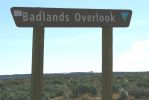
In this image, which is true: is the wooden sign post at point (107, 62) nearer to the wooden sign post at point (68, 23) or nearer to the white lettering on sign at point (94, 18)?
the wooden sign post at point (68, 23)

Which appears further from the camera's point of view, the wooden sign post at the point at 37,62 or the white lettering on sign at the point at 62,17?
the white lettering on sign at the point at 62,17

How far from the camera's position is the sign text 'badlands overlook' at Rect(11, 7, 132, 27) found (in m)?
9.38

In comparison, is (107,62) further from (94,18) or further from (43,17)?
(43,17)

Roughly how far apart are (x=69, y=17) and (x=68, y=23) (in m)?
0.12

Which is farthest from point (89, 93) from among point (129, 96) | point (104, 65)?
point (104, 65)

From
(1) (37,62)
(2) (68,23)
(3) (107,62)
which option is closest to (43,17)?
(2) (68,23)

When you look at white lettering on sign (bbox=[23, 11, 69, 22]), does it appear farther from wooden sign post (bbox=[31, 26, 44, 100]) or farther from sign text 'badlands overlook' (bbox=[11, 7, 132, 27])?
wooden sign post (bbox=[31, 26, 44, 100])

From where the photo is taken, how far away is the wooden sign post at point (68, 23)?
9344mm

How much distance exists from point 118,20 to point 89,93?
21.2m

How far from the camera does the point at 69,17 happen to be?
956 centimetres

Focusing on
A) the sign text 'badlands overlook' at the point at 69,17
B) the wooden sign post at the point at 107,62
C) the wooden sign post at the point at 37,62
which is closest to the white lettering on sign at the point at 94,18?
the sign text 'badlands overlook' at the point at 69,17

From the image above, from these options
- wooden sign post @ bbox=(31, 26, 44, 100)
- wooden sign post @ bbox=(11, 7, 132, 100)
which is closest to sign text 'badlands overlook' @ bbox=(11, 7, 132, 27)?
wooden sign post @ bbox=(11, 7, 132, 100)

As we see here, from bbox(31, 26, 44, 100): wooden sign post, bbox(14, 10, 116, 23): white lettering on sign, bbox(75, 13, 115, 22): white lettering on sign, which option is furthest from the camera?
bbox(75, 13, 115, 22): white lettering on sign

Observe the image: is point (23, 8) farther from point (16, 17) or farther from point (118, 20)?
point (118, 20)
